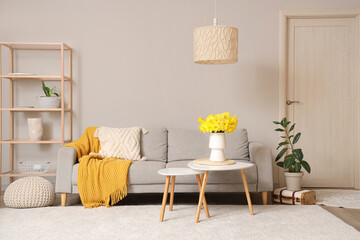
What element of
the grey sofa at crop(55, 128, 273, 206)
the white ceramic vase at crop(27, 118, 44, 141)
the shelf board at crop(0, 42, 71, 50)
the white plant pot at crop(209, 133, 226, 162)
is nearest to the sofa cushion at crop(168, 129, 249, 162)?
the grey sofa at crop(55, 128, 273, 206)

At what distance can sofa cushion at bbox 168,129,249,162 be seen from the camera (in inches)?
166

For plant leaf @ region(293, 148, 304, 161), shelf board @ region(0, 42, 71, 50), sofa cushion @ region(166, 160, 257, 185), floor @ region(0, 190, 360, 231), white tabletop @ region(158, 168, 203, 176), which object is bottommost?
floor @ region(0, 190, 360, 231)

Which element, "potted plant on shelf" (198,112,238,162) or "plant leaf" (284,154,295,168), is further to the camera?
"plant leaf" (284,154,295,168)

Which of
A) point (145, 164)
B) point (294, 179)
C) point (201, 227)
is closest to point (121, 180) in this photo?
point (145, 164)

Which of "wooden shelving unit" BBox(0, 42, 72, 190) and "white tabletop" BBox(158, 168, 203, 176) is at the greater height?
"wooden shelving unit" BBox(0, 42, 72, 190)

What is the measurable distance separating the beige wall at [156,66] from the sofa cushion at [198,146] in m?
0.40

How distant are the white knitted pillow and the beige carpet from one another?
2.06ft

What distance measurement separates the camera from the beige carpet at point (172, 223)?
9.20 feet

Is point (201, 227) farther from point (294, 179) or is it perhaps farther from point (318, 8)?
point (318, 8)

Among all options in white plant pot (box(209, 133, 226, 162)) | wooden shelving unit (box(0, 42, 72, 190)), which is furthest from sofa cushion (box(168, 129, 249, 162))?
wooden shelving unit (box(0, 42, 72, 190))

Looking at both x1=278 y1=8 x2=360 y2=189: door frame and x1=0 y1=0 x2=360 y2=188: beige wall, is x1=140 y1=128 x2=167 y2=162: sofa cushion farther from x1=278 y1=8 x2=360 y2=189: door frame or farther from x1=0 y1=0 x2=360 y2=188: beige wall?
x1=278 y1=8 x2=360 y2=189: door frame

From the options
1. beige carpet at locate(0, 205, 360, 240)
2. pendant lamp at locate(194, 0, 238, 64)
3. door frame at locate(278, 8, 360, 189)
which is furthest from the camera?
door frame at locate(278, 8, 360, 189)

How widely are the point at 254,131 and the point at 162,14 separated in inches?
70.3

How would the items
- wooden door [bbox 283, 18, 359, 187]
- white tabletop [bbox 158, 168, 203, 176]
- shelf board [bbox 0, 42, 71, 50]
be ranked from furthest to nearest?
wooden door [bbox 283, 18, 359, 187] < shelf board [bbox 0, 42, 71, 50] < white tabletop [bbox 158, 168, 203, 176]
